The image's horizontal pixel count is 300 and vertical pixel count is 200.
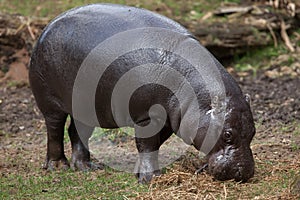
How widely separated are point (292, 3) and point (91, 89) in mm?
5960

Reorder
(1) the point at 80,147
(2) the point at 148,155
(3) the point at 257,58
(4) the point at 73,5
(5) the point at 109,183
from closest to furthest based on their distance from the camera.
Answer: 1. (2) the point at 148,155
2. (5) the point at 109,183
3. (1) the point at 80,147
4. (3) the point at 257,58
5. (4) the point at 73,5

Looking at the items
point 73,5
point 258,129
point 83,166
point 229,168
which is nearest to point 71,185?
point 83,166

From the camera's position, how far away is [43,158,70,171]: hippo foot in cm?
664

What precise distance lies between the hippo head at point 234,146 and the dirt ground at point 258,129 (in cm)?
19

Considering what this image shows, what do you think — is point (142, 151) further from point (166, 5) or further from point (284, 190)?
point (166, 5)

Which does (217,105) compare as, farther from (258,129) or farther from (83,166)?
(258,129)

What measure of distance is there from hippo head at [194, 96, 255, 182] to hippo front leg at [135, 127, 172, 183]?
1.69ft

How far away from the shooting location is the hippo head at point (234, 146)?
17.6 feet

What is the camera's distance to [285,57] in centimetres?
1053

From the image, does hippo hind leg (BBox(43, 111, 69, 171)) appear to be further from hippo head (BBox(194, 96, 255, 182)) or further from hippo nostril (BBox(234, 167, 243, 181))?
hippo nostril (BBox(234, 167, 243, 181))

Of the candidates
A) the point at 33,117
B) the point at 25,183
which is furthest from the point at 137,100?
the point at 33,117

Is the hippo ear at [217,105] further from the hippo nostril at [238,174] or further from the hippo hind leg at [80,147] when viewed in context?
the hippo hind leg at [80,147]

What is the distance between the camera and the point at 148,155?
5.83m

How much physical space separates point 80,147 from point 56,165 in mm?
282
